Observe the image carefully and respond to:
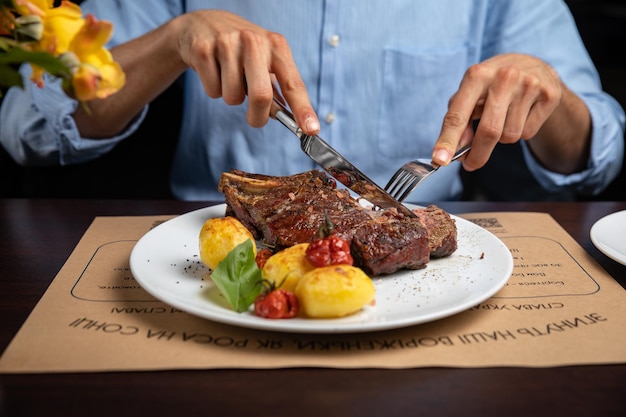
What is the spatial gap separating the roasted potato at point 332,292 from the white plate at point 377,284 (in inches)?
0.8

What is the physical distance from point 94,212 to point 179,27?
0.56 m

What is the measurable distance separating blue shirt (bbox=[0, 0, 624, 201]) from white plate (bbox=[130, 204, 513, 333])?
81 centimetres

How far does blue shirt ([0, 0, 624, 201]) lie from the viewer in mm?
2166

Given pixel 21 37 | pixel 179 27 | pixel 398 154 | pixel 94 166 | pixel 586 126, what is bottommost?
pixel 94 166

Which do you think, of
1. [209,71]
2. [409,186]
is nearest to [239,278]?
[409,186]

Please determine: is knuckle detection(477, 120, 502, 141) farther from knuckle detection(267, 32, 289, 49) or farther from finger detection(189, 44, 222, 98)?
finger detection(189, 44, 222, 98)

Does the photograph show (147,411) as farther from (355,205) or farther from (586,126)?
(586,126)

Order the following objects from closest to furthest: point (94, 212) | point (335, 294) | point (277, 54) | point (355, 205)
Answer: point (335, 294) → point (355, 205) → point (277, 54) → point (94, 212)

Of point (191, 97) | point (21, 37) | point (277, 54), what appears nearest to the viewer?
point (21, 37)

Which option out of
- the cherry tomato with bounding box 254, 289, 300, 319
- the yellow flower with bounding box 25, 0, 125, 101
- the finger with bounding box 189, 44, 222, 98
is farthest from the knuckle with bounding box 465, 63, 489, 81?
the yellow flower with bounding box 25, 0, 125, 101

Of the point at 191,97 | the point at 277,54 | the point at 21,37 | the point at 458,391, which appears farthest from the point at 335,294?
the point at 191,97

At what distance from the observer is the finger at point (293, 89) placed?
4.65ft

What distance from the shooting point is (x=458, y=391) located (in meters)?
0.91

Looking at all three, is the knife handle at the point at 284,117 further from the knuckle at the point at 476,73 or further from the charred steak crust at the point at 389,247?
the knuckle at the point at 476,73
